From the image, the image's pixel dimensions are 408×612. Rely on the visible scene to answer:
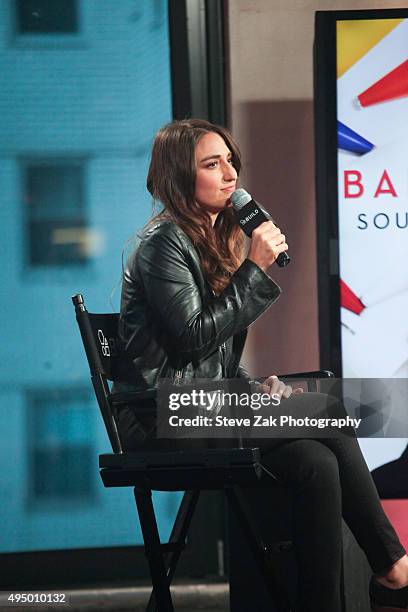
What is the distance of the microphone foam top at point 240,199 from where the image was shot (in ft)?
7.70

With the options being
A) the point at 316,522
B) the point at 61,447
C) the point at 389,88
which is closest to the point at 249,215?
the point at 316,522

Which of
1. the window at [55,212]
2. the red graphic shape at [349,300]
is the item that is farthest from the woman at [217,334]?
the window at [55,212]

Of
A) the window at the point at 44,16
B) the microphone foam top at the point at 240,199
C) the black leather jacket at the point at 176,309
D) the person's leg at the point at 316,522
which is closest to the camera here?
the person's leg at the point at 316,522

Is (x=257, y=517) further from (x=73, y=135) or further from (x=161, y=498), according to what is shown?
(x=73, y=135)

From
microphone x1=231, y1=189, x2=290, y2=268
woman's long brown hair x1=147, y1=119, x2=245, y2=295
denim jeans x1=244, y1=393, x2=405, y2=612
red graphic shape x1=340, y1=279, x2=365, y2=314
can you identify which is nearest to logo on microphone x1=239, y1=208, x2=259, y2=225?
microphone x1=231, y1=189, x2=290, y2=268

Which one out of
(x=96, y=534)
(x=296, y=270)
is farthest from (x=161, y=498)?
(x=296, y=270)

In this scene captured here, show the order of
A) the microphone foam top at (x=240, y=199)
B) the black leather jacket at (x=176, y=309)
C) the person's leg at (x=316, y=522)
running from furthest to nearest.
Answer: the microphone foam top at (x=240, y=199) → the black leather jacket at (x=176, y=309) → the person's leg at (x=316, y=522)

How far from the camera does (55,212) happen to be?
11.3 feet

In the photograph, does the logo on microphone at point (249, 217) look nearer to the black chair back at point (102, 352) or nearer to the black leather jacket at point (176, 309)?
the black leather jacket at point (176, 309)

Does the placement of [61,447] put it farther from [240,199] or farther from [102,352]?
[240,199]

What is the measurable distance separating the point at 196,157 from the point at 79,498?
1.49 metres

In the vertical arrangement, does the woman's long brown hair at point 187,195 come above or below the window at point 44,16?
below

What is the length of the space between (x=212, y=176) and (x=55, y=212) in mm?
1148

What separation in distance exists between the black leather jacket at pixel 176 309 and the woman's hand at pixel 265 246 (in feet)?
0.06
